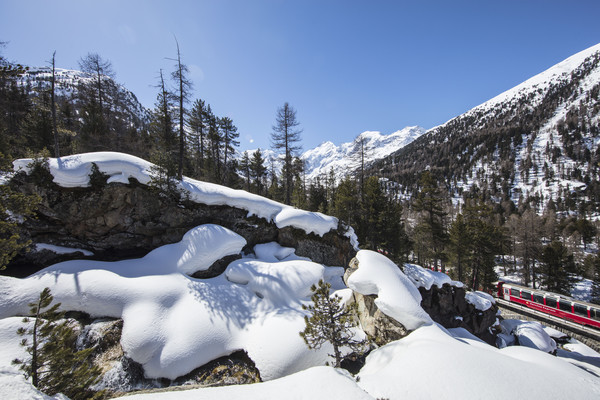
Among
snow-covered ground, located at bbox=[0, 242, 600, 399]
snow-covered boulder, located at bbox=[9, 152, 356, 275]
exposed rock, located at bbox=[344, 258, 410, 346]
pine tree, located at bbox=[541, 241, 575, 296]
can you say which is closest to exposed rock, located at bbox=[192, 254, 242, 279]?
snow-covered ground, located at bbox=[0, 242, 600, 399]

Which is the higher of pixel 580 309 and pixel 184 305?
pixel 184 305

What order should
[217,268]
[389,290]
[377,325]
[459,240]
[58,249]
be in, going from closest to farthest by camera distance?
[377,325], [389,290], [58,249], [217,268], [459,240]

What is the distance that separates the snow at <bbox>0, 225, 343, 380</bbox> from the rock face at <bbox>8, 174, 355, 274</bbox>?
6.78 feet

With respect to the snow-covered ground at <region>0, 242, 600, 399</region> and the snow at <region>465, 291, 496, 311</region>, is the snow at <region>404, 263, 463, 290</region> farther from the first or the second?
the snow-covered ground at <region>0, 242, 600, 399</region>

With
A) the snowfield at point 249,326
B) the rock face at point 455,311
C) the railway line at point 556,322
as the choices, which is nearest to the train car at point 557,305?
the railway line at point 556,322

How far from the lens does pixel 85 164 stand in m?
11.6

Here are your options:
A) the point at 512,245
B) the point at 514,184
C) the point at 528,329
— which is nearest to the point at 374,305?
the point at 528,329

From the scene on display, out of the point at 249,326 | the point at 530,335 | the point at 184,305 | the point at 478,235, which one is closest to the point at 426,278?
A: the point at 530,335

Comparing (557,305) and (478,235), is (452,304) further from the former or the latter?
(557,305)

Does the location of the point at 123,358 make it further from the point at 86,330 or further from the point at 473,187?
the point at 473,187

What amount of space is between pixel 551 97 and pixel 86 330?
281179 mm

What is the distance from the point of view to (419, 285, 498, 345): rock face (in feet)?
51.1

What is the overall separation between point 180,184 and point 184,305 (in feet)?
26.4

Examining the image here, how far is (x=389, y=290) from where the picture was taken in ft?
29.8
